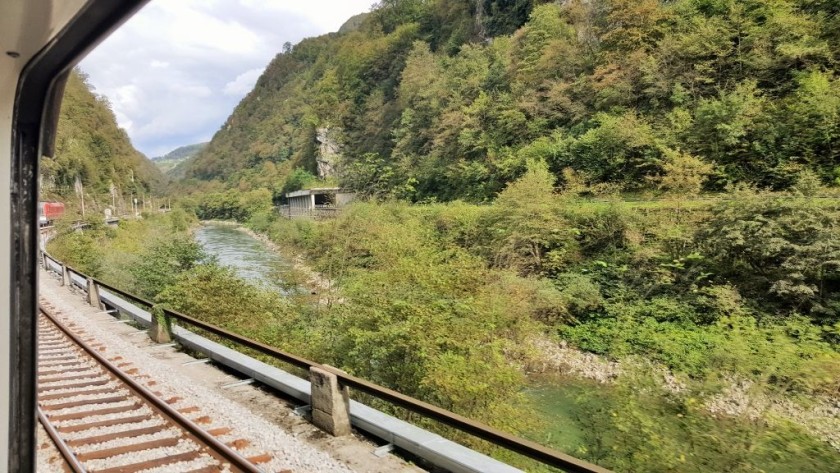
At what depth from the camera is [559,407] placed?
1380 cm

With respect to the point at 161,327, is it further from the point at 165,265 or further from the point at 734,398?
the point at 734,398

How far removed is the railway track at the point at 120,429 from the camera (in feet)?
15.1

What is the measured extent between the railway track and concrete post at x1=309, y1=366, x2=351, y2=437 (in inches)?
32.4

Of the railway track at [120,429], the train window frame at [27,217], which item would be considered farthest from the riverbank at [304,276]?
the train window frame at [27,217]

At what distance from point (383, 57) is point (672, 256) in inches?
2961

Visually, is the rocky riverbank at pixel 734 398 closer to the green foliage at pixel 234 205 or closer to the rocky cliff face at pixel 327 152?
the rocky cliff face at pixel 327 152

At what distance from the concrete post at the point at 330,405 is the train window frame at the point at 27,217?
3.93 metres

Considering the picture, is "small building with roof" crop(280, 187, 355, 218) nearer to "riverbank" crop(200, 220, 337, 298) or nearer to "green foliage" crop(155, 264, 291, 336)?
"riverbank" crop(200, 220, 337, 298)

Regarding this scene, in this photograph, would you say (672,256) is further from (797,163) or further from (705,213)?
(797,163)

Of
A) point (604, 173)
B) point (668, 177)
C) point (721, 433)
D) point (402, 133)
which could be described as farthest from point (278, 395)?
point (402, 133)

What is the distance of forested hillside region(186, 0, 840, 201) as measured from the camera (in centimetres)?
2300

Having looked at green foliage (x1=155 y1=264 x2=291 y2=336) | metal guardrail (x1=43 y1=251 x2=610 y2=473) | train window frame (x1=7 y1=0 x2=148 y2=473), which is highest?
train window frame (x1=7 y1=0 x2=148 y2=473)

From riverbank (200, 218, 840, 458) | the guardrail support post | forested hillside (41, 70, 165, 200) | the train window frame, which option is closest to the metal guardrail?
the train window frame

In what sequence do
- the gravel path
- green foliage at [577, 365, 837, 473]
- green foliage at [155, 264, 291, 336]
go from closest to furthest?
the gravel path, green foliage at [577, 365, 837, 473], green foliage at [155, 264, 291, 336]
